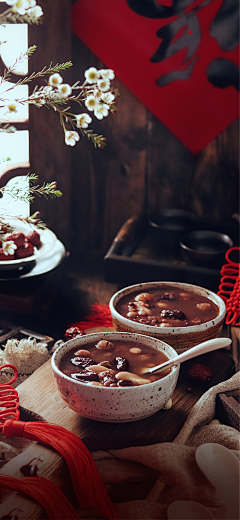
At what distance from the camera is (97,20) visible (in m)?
0.61

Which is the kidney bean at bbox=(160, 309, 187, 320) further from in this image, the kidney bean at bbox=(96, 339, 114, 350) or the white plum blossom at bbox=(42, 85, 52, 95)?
the white plum blossom at bbox=(42, 85, 52, 95)

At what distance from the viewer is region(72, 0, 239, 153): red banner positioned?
61cm

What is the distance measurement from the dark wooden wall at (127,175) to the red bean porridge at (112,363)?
33 cm

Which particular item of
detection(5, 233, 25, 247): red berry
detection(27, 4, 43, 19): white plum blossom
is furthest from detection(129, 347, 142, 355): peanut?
detection(27, 4, 43, 19): white plum blossom

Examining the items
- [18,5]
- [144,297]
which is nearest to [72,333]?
[144,297]

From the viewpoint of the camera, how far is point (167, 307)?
0.69m

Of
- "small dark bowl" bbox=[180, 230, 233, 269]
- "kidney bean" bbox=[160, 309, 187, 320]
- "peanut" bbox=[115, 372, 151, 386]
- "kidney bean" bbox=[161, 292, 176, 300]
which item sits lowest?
"small dark bowl" bbox=[180, 230, 233, 269]

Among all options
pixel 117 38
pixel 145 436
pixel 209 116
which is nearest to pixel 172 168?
pixel 209 116

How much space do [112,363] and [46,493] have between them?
0.50ft

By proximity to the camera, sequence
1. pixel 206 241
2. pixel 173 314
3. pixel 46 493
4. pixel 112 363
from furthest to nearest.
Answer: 1. pixel 206 241
2. pixel 173 314
3. pixel 112 363
4. pixel 46 493

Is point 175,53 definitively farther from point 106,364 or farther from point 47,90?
point 106,364

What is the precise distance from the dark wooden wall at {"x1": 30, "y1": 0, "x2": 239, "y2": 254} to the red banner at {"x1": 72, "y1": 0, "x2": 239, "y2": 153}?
0.04 metres

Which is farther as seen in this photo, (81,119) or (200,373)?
(200,373)

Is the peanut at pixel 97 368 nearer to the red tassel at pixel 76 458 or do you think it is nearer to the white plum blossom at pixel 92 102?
the red tassel at pixel 76 458
